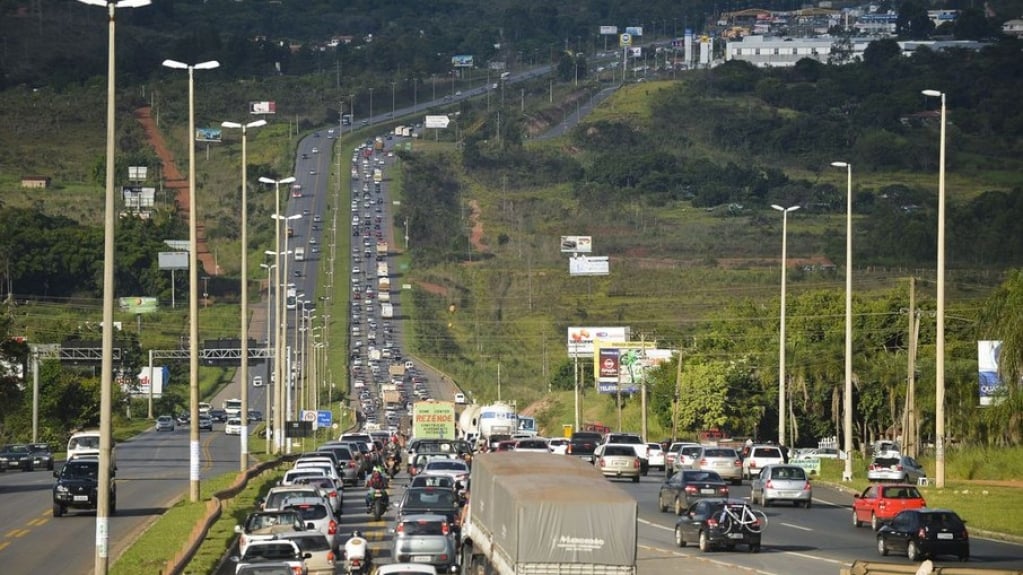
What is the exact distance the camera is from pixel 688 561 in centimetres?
4588

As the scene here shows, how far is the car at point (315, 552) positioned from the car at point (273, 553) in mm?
830

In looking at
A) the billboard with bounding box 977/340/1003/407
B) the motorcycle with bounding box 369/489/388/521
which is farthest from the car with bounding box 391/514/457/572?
the billboard with bounding box 977/340/1003/407

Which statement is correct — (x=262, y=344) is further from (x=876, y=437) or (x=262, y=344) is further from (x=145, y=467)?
Answer: (x=145, y=467)

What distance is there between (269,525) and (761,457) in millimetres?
41102

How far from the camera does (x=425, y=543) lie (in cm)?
4262

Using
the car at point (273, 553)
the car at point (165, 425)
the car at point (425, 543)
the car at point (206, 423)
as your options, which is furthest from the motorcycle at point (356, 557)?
the car at point (165, 425)

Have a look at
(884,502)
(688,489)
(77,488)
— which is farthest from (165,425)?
(884,502)

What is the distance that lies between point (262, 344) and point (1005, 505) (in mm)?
137507

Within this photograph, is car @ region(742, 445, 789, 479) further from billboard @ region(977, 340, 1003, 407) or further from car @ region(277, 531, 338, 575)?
car @ region(277, 531, 338, 575)

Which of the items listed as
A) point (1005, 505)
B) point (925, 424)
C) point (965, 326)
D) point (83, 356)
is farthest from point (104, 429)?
point (83, 356)

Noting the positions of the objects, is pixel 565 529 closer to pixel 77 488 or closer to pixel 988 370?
pixel 77 488

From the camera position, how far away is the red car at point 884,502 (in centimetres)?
5462

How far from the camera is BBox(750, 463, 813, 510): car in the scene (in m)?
64.6

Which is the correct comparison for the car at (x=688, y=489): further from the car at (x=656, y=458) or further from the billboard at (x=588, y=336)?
the billboard at (x=588, y=336)
